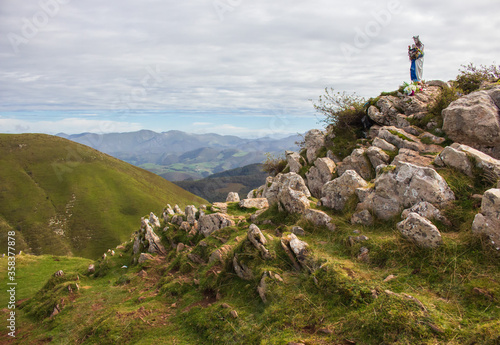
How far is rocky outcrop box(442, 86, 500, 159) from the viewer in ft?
49.6

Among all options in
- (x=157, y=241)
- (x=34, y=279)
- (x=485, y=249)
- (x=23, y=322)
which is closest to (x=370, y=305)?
(x=485, y=249)

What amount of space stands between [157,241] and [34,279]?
18.4 meters

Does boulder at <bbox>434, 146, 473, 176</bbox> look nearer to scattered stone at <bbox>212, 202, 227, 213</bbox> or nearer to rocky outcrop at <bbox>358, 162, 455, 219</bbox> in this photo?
rocky outcrop at <bbox>358, 162, 455, 219</bbox>

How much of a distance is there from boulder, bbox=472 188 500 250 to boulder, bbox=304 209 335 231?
17.4 feet

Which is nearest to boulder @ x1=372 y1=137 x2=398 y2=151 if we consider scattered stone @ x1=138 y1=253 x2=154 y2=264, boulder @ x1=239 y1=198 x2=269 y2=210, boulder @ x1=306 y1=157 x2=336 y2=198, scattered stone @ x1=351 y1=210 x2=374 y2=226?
boulder @ x1=306 y1=157 x2=336 y2=198

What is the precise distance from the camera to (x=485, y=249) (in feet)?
27.6

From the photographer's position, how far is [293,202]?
50.4 ft

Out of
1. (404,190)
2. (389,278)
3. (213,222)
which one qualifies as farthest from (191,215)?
(389,278)

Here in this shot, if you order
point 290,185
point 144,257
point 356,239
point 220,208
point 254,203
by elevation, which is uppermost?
point 290,185

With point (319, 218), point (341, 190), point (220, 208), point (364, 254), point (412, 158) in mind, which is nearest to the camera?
point (364, 254)

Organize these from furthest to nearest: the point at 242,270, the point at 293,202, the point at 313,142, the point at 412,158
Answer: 1. the point at 313,142
2. the point at 412,158
3. the point at 293,202
4. the point at 242,270

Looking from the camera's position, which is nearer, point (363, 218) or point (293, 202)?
point (363, 218)

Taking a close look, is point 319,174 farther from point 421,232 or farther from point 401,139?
point 421,232

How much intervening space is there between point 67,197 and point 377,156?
17118 centimetres
